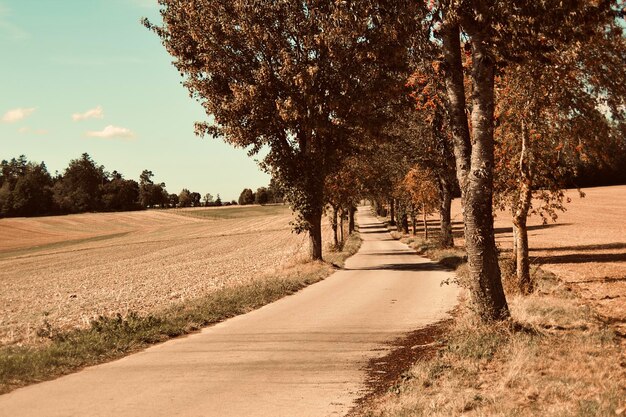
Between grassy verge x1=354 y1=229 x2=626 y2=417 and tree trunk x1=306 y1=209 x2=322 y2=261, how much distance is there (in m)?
15.0

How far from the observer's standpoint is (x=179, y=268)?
34.0m

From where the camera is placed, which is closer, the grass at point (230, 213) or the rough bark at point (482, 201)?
the rough bark at point (482, 201)

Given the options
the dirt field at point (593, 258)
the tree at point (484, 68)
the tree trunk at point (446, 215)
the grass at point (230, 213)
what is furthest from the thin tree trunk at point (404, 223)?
the grass at point (230, 213)

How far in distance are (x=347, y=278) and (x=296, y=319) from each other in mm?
8711

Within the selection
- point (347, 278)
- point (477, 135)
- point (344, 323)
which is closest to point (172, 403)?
point (344, 323)

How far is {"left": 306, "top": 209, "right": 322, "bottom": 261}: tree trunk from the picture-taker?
25.4 m

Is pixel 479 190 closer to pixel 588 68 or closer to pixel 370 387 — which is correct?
pixel 370 387

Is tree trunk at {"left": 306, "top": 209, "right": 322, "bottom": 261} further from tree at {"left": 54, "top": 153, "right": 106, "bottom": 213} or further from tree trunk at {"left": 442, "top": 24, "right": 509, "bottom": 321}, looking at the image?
tree at {"left": 54, "top": 153, "right": 106, "bottom": 213}

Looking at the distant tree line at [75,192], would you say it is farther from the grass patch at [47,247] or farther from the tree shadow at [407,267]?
the tree shadow at [407,267]

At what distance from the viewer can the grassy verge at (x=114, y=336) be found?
8.84 metres

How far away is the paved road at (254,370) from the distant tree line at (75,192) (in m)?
128

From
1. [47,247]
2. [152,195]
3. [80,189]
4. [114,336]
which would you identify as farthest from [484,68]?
[152,195]

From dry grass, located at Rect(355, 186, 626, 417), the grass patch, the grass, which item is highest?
the grass

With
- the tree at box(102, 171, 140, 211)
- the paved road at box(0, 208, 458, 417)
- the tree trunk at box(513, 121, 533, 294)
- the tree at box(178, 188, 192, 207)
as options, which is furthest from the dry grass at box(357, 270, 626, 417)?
the tree at box(178, 188, 192, 207)
